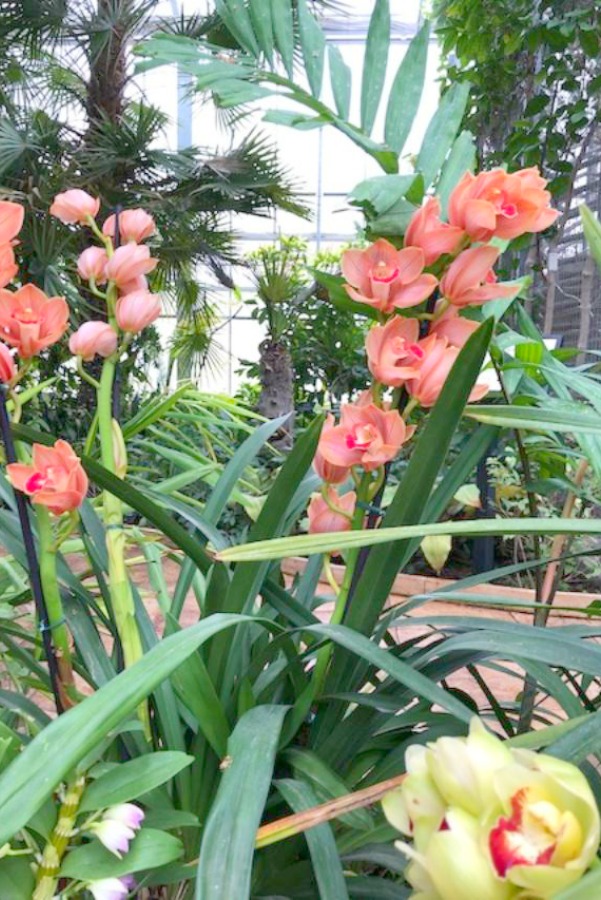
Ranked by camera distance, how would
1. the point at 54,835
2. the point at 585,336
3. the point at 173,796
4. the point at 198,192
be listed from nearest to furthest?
the point at 54,835 → the point at 173,796 → the point at 585,336 → the point at 198,192

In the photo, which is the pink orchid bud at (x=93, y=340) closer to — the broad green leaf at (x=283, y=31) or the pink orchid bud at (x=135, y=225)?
the pink orchid bud at (x=135, y=225)

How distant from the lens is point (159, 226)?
354 cm

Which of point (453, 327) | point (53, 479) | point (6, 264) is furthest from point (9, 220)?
point (453, 327)

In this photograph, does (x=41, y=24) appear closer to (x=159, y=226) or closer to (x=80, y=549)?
(x=159, y=226)

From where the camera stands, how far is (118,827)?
0.86 ft

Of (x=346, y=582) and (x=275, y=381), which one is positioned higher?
(x=346, y=582)

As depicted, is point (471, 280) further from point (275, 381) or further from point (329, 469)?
point (275, 381)

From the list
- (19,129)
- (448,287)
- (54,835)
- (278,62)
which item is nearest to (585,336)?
(278,62)

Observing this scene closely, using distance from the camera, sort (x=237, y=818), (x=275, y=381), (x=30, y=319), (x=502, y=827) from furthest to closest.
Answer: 1. (x=275, y=381)
2. (x=30, y=319)
3. (x=237, y=818)
4. (x=502, y=827)

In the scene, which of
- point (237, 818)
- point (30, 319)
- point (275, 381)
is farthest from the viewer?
point (275, 381)

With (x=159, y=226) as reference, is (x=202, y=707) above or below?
below

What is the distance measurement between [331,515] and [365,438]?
0.07 meters

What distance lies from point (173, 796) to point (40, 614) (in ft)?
0.44

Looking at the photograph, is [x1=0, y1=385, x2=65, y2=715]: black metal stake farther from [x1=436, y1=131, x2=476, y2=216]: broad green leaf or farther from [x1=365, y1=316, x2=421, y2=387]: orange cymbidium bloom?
[x1=436, y1=131, x2=476, y2=216]: broad green leaf
